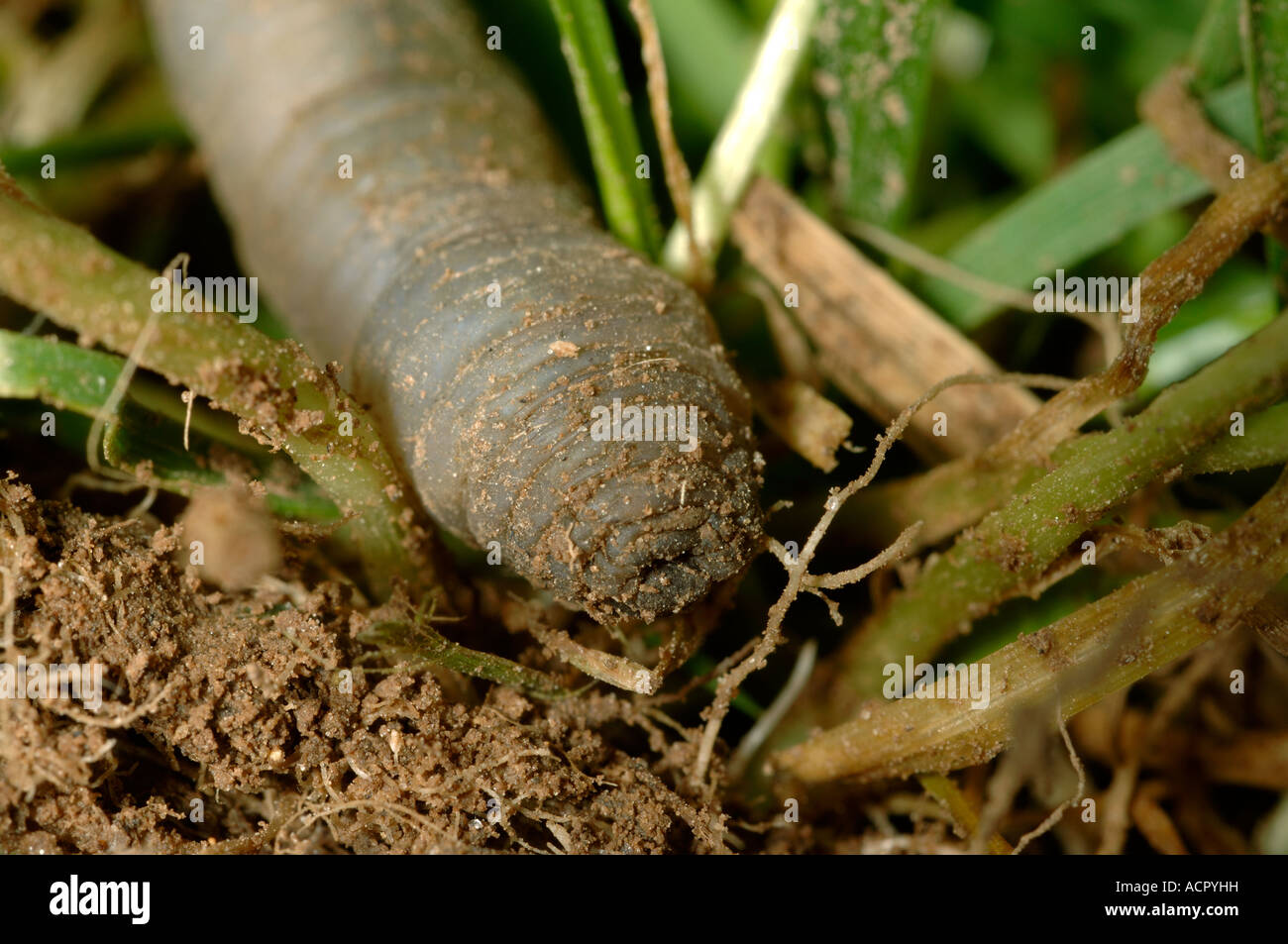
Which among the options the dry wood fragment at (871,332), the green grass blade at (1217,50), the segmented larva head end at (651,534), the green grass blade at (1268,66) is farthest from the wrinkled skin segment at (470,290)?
the green grass blade at (1217,50)

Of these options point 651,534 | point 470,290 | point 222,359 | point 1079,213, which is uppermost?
point 1079,213

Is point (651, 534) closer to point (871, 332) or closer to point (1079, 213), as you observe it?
point (871, 332)

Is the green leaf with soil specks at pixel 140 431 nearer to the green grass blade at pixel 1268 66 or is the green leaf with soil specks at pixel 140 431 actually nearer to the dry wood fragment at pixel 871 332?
the dry wood fragment at pixel 871 332

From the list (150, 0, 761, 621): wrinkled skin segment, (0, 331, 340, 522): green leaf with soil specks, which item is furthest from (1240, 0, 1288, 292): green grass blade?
(0, 331, 340, 522): green leaf with soil specks

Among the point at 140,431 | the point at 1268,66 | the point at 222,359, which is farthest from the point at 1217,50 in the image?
the point at 140,431
